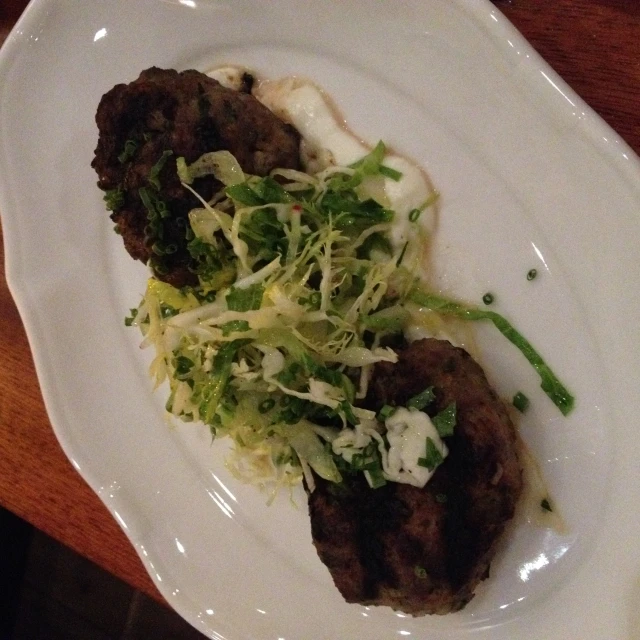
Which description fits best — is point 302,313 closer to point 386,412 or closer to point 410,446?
point 386,412

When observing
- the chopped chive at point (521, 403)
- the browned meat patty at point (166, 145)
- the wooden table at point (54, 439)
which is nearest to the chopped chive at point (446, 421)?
the chopped chive at point (521, 403)

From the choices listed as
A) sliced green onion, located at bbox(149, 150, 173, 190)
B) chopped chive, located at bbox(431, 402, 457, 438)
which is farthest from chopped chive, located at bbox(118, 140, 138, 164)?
chopped chive, located at bbox(431, 402, 457, 438)

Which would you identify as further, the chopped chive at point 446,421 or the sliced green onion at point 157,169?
the sliced green onion at point 157,169

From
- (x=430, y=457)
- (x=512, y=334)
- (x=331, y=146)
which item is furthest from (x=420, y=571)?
(x=331, y=146)

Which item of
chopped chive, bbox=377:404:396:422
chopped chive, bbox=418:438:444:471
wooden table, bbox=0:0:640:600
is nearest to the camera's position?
chopped chive, bbox=418:438:444:471

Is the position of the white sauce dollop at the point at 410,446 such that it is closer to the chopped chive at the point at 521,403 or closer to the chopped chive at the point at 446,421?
the chopped chive at the point at 446,421

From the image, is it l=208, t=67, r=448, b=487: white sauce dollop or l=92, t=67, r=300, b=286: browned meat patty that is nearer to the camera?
l=208, t=67, r=448, b=487: white sauce dollop

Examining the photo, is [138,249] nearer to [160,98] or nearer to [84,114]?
[160,98]

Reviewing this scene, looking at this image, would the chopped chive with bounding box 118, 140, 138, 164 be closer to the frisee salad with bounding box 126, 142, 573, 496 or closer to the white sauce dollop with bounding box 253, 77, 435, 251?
the frisee salad with bounding box 126, 142, 573, 496
